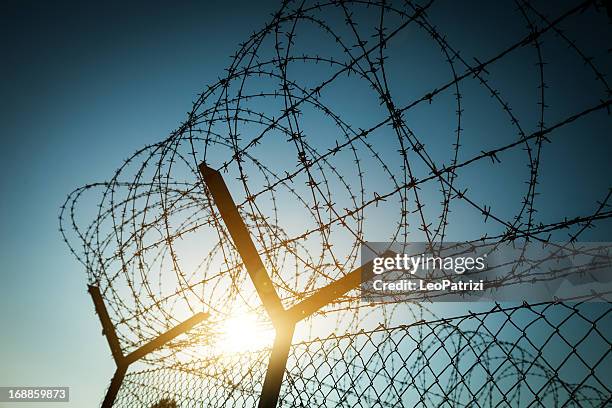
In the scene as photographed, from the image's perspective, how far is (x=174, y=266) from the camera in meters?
2.90

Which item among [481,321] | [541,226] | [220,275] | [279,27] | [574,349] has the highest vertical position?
[279,27]

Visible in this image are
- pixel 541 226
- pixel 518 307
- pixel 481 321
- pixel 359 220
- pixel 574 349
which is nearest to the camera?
pixel 574 349

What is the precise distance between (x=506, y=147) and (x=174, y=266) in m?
2.30

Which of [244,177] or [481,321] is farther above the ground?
[244,177]

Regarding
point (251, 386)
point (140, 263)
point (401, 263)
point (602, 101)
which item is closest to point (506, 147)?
point (602, 101)

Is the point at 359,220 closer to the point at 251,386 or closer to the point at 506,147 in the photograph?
the point at 506,147

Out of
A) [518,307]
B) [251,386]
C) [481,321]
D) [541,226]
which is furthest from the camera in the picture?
[251,386]

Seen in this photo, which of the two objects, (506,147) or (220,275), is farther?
(220,275)

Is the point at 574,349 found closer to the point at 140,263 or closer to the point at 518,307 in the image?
the point at 518,307

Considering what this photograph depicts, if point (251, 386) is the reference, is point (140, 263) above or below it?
above

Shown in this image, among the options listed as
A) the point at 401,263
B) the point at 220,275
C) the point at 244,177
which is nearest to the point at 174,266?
the point at 220,275

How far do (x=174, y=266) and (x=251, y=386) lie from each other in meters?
1.03

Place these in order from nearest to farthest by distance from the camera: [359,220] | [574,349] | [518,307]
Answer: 1. [574,349]
2. [518,307]
3. [359,220]

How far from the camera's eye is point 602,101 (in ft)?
4.72
